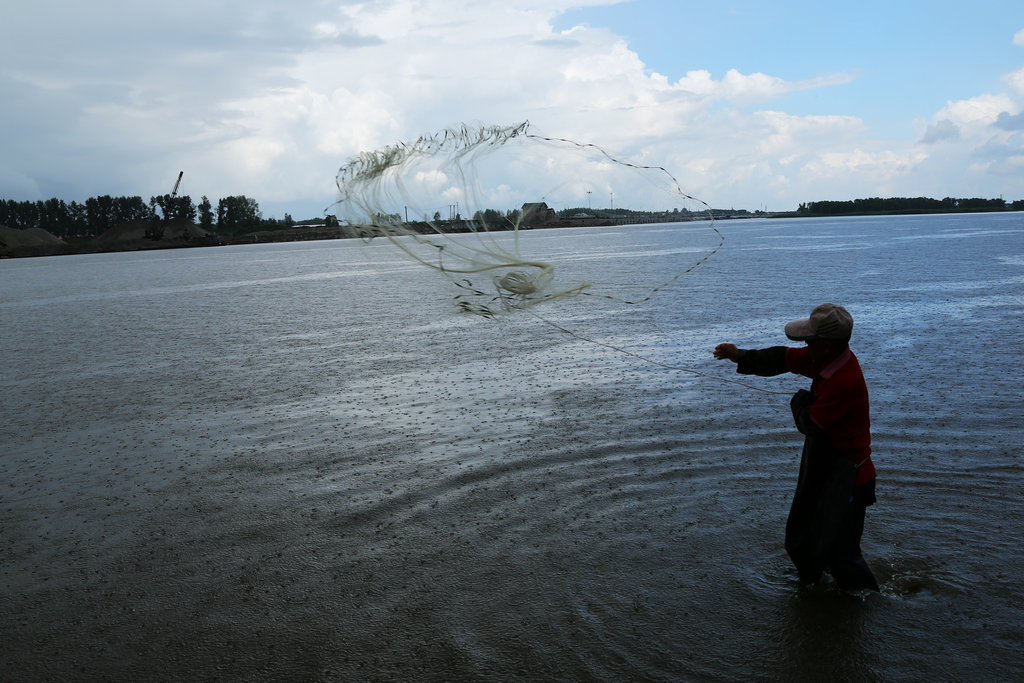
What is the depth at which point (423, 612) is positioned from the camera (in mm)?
5129

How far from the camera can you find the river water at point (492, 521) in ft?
15.3

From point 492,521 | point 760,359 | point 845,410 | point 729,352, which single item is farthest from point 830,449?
point 492,521

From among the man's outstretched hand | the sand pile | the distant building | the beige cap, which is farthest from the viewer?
the sand pile

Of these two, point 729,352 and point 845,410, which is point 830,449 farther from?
point 729,352

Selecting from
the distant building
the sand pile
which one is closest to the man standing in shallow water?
the distant building

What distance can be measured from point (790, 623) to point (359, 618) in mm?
2862

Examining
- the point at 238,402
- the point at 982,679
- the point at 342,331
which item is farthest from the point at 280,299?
the point at 982,679

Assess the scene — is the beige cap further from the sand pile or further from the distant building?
the sand pile

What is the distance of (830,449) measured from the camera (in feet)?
15.5

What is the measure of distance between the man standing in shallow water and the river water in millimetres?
390

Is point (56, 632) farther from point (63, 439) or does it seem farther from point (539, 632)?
point (63, 439)

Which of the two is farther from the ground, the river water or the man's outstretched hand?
the man's outstretched hand

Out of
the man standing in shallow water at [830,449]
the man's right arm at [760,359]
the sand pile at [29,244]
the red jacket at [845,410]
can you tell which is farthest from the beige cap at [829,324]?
the sand pile at [29,244]

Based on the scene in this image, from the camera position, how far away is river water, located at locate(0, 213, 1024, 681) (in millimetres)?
4676
